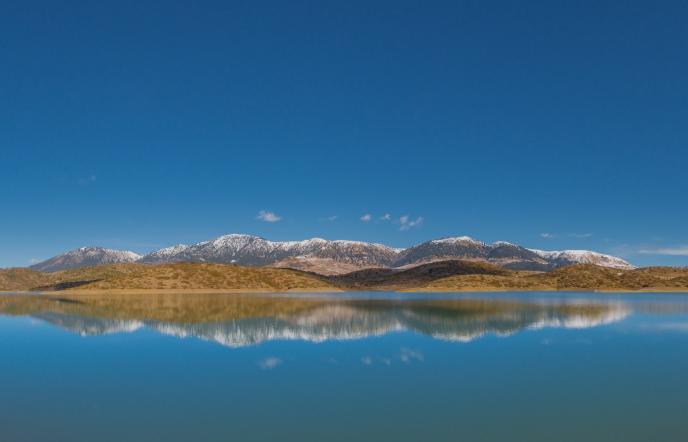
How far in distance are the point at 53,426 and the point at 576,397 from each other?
28.8 m

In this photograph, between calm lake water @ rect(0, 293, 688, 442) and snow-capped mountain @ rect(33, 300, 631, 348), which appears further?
snow-capped mountain @ rect(33, 300, 631, 348)

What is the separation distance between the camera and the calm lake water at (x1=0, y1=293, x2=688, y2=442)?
2348 centimetres

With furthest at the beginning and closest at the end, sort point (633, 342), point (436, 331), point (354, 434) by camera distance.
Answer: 1. point (436, 331)
2. point (633, 342)
3. point (354, 434)

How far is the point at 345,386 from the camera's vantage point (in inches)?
1291

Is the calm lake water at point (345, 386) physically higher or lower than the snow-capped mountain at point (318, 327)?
Result: lower

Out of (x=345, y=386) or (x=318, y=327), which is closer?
(x=345, y=386)

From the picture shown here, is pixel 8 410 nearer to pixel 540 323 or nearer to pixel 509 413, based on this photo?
pixel 509 413

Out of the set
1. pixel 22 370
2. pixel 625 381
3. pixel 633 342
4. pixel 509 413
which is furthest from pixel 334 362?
pixel 633 342

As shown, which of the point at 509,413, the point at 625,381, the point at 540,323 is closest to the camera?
the point at 509,413

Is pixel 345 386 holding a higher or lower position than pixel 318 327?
lower

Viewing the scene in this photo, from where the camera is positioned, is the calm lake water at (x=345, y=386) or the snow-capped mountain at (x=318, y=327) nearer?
the calm lake water at (x=345, y=386)

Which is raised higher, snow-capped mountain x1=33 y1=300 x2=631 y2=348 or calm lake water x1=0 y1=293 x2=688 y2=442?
snow-capped mountain x1=33 y1=300 x2=631 y2=348

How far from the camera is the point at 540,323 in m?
75.9

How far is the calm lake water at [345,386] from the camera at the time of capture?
23484 mm
